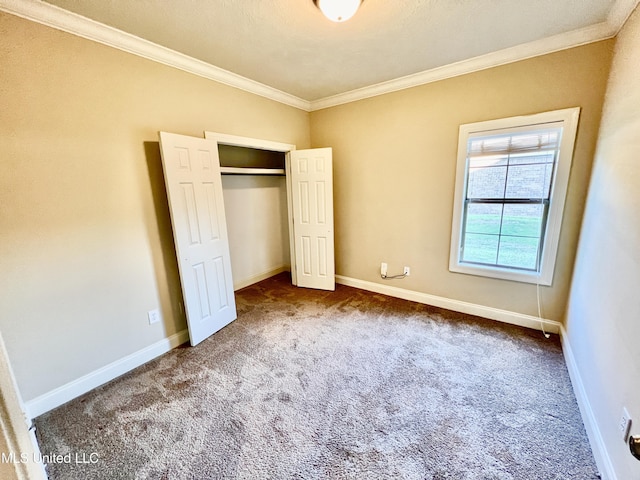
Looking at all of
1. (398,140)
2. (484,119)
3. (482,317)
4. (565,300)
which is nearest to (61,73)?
(398,140)

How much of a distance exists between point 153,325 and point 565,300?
381 centimetres

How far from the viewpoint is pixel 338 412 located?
1.77 meters

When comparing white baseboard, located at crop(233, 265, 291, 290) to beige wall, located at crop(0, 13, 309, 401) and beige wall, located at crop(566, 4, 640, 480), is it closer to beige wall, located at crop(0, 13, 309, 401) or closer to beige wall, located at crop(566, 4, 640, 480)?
beige wall, located at crop(0, 13, 309, 401)

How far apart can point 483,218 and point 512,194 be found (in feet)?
1.11

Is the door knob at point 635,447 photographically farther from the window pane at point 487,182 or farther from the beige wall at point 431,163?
the window pane at point 487,182

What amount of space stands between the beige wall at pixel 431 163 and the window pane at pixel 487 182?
0.19 meters

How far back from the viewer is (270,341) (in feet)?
8.46

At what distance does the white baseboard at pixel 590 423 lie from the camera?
1.32 metres

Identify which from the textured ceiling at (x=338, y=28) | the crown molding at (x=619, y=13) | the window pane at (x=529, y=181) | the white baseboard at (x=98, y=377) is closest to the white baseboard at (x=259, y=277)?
the white baseboard at (x=98, y=377)

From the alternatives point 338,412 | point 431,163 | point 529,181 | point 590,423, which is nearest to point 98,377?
point 338,412

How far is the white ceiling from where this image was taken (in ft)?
5.74

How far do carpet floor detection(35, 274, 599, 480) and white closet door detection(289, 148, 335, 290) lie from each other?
1172 millimetres

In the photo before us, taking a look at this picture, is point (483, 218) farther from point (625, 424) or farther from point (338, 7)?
point (338, 7)

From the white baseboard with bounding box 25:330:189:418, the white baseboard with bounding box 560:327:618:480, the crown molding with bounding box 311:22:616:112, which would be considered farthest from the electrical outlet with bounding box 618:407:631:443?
the white baseboard with bounding box 25:330:189:418
